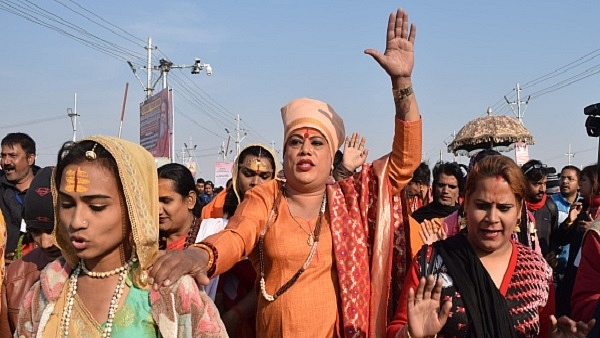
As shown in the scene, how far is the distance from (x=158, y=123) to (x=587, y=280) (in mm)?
18582

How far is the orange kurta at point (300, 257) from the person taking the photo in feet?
9.46

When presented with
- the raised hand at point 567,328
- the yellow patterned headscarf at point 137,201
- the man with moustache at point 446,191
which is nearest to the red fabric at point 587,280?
the raised hand at point 567,328

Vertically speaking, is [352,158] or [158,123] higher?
[158,123]

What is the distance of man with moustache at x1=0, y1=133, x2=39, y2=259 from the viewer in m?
6.16

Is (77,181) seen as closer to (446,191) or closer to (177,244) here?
(177,244)

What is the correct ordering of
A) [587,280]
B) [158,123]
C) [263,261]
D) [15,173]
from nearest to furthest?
[587,280], [263,261], [15,173], [158,123]

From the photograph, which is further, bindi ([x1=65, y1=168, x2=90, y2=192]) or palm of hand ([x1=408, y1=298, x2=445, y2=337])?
palm of hand ([x1=408, y1=298, x2=445, y2=337])

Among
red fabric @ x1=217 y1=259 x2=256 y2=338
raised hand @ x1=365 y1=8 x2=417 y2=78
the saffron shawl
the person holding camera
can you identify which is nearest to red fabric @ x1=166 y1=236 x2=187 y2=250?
red fabric @ x1=217 y1=259 x2=256 y2=338

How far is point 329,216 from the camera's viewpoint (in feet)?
10.1

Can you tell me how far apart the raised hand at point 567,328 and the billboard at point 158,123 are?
17219 mm

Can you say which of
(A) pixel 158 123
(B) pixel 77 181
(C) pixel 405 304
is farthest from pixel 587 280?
(A) pixel 158 123

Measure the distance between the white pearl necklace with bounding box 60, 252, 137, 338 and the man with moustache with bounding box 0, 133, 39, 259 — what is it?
398 centimetres

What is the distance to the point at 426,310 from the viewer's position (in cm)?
243

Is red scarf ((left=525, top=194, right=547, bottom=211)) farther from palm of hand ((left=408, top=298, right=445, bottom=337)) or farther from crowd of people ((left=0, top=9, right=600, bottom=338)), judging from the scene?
palm of hand ((left=408, top=298, right=445, bottom=337))
